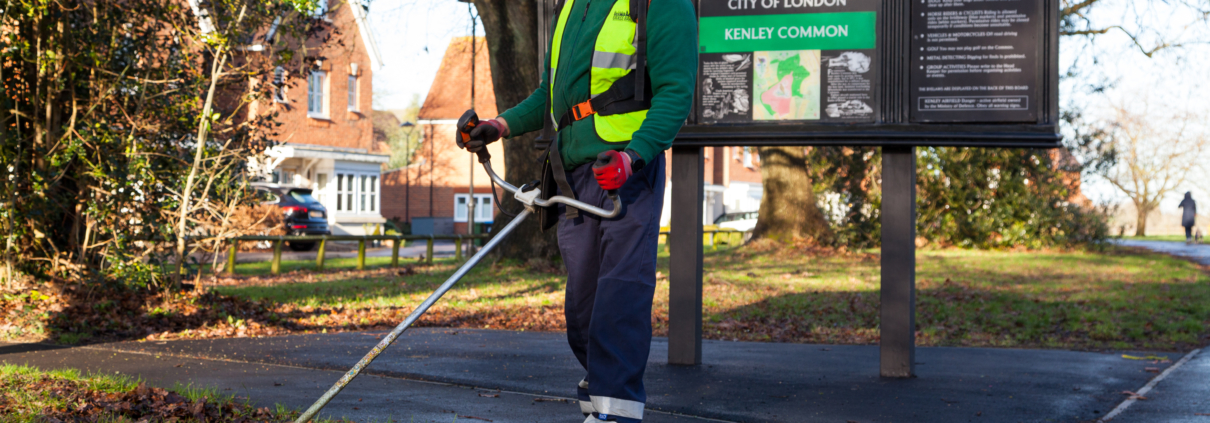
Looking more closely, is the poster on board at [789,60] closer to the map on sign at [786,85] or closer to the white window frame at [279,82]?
the map on sign at [786,85]

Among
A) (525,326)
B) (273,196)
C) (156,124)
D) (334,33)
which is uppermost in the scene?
(334,33)

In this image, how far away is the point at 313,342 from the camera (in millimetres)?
6457

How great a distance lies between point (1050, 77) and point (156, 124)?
6367mm

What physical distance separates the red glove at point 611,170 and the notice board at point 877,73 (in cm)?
262

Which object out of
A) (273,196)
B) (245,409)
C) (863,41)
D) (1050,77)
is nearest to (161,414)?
(245,409)

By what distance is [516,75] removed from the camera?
13.8 m

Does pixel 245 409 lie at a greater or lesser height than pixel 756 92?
lesser

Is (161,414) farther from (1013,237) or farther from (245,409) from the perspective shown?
(1013,237)

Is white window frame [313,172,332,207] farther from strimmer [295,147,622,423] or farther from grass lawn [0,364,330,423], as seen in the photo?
strimmer [295,147,622,423]

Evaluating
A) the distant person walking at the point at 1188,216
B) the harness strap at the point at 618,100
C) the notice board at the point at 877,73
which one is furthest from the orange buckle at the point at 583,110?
the distant person walking at the point at 1188,216

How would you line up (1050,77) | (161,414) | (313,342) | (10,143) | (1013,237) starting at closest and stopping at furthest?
(161,414), (1050,77), (313,342), (10,143), (1013,237)

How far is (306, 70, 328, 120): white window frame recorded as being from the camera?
3067 centimetres

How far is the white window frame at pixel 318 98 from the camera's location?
1208 inches

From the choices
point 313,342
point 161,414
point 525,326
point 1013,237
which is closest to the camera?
point 161,414
